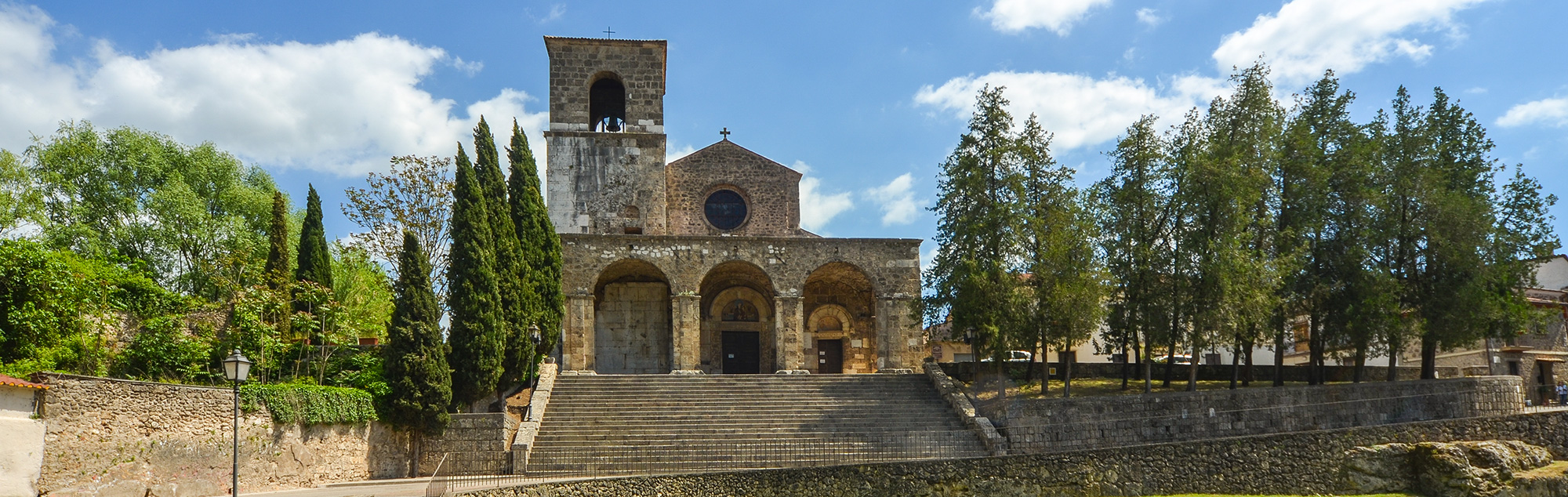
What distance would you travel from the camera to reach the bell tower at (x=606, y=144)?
31.5 m

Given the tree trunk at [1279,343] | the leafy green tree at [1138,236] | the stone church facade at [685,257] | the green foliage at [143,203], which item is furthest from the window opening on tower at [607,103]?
the tree trunk at [1279,343]

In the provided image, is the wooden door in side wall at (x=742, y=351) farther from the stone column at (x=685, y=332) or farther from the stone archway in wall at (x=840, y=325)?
the stone column at (x=685, y=332)

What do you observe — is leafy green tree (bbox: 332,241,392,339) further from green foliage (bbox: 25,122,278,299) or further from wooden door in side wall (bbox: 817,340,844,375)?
wooden door in side wall (bbox: 817,340,844,375)

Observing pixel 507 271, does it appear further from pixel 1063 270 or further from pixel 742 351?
pixel 1063 270

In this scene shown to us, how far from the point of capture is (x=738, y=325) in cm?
3084

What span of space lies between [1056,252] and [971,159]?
3985 mm

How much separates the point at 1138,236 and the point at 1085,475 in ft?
31.1

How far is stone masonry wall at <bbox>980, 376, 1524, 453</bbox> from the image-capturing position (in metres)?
21.9

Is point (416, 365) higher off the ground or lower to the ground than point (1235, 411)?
higher

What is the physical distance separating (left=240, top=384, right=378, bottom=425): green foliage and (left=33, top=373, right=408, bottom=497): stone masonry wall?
0.15 meters

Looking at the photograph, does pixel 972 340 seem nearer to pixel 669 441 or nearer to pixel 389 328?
pixel 669 441

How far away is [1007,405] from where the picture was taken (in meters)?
22.0

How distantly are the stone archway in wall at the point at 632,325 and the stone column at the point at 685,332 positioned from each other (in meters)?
2.96

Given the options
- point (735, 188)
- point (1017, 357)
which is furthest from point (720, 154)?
point (1017, 357)
